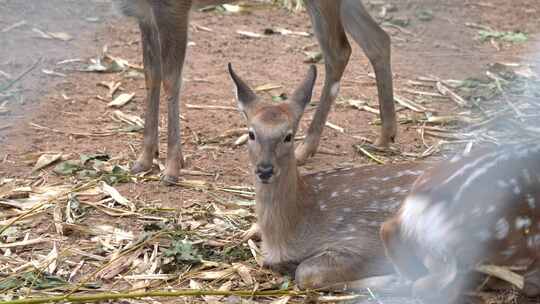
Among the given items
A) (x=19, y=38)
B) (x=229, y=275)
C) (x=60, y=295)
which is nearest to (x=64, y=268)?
(x=60, y=295)

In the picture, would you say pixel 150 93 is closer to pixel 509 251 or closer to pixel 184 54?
pixel 184 54

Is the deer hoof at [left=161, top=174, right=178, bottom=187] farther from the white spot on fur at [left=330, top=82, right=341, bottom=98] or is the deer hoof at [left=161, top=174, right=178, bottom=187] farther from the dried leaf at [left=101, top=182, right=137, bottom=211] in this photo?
the white spot on fur at [left=330, top=82, right=341, bottom=98]

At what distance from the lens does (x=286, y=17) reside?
10414mm

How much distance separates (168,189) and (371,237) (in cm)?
176

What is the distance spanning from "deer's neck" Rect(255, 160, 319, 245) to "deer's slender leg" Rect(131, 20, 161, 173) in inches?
68.3

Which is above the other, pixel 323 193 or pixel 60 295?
pixel 323 193

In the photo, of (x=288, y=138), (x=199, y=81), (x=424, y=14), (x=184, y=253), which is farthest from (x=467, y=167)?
(x=424, y=14)

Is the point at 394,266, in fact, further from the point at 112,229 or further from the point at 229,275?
the point at 112,229

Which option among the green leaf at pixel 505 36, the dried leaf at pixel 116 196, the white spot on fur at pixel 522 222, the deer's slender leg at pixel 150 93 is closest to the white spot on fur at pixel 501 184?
the white spot on fur at pixel 522 222

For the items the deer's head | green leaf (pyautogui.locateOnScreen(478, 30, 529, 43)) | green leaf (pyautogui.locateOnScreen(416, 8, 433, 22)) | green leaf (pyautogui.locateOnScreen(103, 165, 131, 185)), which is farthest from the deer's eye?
green leaf (pyautogui.locateOnScreen(416, 8, 433, 22))

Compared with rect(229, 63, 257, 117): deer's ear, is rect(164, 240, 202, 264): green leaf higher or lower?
lower

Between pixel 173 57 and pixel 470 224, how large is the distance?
9.63 ft

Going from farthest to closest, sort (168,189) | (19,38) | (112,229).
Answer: (19,38) < (168,189) < (112,229)

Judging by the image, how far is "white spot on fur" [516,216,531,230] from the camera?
13.9 feet
